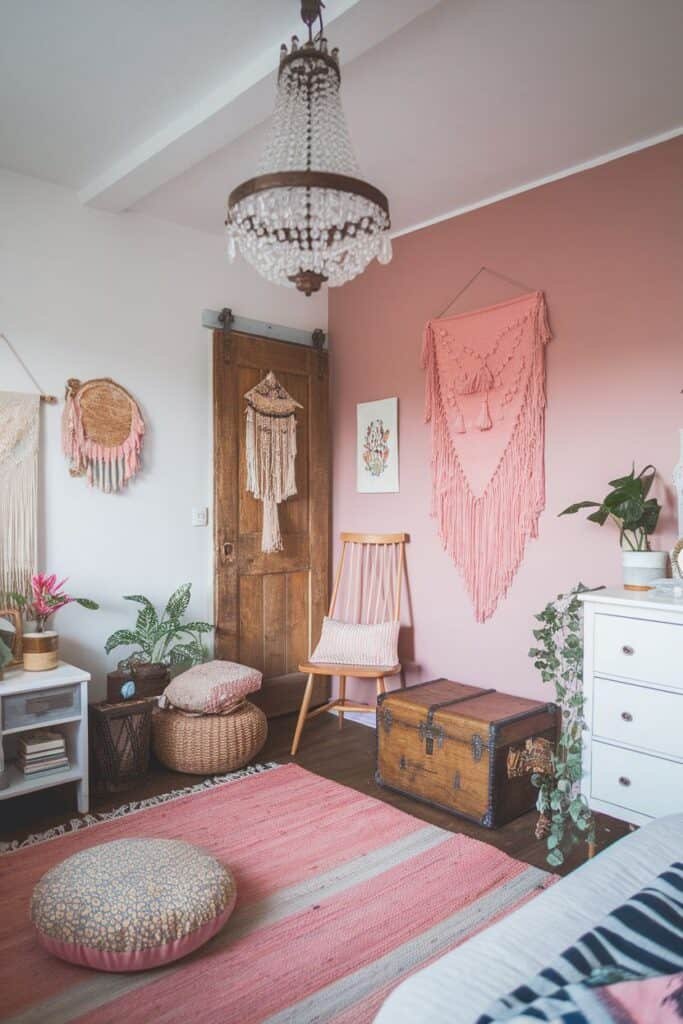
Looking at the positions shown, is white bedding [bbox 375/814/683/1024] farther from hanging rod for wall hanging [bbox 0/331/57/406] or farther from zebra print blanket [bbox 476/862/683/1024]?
hanging rod for wall hanging [bbox 0/331/57/406]

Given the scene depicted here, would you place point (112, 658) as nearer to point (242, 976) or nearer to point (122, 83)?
point (242, 976)

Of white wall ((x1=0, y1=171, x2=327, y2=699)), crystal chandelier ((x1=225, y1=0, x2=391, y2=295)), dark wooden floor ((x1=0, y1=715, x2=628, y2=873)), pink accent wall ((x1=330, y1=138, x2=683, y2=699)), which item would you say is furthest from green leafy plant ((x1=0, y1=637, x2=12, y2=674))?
pink accent wall ((x1=330, y1=138, x2=683, y2=699))

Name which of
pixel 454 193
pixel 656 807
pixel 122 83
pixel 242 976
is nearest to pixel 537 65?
pixel 454 193

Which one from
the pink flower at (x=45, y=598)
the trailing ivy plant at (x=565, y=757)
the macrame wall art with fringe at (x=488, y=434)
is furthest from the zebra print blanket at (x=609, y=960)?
the pink flower at (x=45, y=598)

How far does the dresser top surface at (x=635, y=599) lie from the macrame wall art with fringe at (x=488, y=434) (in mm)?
760

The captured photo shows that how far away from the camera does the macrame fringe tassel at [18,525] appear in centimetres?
309

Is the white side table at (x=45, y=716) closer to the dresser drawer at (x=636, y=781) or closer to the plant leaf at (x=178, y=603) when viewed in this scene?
the plant leaf at (x=178, y=603)

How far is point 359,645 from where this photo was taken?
12.1ft

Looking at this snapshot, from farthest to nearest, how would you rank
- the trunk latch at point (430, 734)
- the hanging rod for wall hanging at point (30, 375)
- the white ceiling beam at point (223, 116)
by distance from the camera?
the hanging rod for wall hanging at point (30, 375) < the trunk latch at point (430, 734) < the white ceiling beam at point (223, 116)

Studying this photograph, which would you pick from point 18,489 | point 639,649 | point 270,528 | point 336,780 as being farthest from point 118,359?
point 639,649

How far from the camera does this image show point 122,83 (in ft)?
8.14

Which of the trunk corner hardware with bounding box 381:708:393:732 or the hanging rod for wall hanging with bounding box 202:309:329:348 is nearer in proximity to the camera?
the trunk corner hardware with bounding box 381:708:393:732

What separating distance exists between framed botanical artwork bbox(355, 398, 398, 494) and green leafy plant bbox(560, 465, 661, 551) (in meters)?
1.36

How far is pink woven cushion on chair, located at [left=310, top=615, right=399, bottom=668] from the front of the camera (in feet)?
11.8
